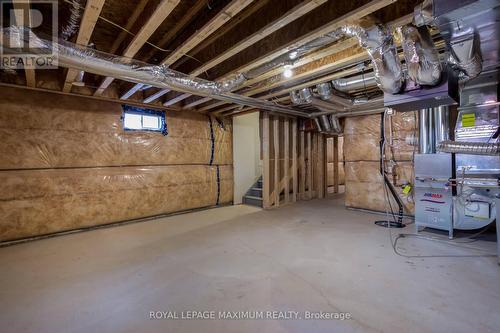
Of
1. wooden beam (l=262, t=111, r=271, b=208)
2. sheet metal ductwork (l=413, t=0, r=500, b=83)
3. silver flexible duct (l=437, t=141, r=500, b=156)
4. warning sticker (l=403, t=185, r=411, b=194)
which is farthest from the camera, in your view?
wooden beam (l=262, t=111, r=271, b=208)

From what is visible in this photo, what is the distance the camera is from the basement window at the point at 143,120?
13.9 ft

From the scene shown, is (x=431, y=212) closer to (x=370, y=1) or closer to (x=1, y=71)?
(x=370, y=1)

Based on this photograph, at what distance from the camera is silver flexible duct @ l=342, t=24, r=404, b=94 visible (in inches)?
76.3

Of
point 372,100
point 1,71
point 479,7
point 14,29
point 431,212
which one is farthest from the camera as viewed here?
point 372,100

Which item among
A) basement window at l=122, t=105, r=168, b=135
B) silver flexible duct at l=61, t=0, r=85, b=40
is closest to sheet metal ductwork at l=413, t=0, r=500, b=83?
silver flexible duct at l=61, t=0, r=85, b=40

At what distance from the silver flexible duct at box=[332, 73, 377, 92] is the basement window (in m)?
3.21

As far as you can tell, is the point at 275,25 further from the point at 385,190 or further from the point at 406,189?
the point at 385,190

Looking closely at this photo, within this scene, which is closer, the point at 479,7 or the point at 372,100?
the point at 479,7

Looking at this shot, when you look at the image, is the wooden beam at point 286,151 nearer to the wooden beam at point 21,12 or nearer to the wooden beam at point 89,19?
the wooden beam at point 89,19

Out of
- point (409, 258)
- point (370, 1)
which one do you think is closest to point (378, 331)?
point (409, 258)

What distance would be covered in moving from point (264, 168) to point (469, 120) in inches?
133

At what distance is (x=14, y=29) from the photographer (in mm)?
1792

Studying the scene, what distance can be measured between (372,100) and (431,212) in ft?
6.35

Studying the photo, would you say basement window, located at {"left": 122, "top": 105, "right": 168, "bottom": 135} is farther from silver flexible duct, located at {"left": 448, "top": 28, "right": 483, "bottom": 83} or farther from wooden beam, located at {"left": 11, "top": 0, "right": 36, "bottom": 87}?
silver flexible duct, located at {"left": 448, "top": 28, "right": 483, "bottom": 83}
